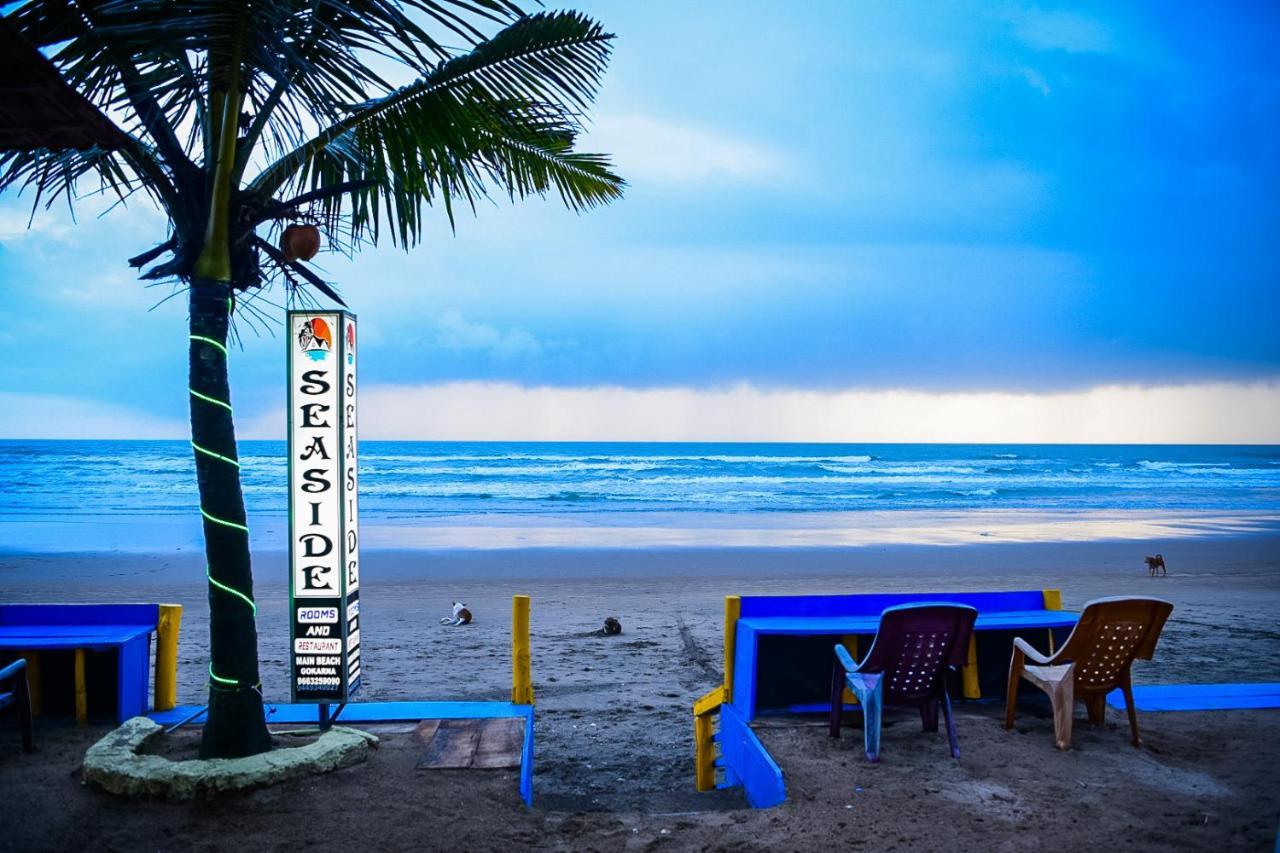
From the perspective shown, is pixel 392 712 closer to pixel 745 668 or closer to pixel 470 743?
pixel 470 743

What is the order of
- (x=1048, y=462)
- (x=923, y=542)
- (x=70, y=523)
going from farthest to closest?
→ (x=1048, y=462), (x=70, y=523), (x=923, y=542)

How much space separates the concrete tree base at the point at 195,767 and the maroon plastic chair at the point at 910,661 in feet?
9.33

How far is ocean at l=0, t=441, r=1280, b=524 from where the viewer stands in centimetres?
3009

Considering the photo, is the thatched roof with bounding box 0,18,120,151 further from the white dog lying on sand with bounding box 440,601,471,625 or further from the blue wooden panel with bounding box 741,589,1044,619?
the white dog lying on sand with bounding box 440,601,471,625

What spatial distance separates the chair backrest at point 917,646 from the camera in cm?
485

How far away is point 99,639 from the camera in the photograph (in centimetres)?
538

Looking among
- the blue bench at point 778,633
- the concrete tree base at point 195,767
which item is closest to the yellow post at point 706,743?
the blue bench at point 778,633

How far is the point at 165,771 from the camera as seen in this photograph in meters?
4.42

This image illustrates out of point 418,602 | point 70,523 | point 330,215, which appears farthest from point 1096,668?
point 70,523

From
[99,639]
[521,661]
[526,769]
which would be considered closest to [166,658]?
[99,639]

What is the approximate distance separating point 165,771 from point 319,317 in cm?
247

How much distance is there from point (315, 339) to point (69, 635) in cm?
262

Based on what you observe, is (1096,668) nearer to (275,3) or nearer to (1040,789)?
(1040,789)

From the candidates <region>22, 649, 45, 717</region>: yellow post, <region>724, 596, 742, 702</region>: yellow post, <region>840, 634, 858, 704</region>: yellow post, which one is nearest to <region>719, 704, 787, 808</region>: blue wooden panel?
<region>724, 596, 742, 702</region>: yellow post
